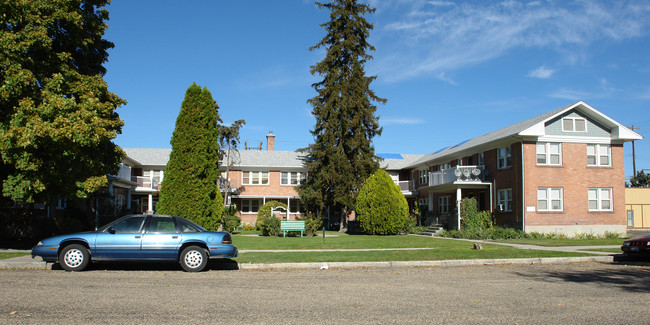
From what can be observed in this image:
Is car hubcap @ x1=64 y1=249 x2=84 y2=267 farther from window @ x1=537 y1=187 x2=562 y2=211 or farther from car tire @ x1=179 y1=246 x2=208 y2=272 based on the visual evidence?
window @ x1=537 y1=187 x2=562 y2=211

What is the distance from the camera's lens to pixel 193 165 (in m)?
20.8

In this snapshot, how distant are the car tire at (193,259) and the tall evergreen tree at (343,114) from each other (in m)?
22.9

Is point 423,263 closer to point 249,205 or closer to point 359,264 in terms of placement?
point 359,264

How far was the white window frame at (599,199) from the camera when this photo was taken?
29.3 metres

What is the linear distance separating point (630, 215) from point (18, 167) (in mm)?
44189

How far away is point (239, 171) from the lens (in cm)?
4534

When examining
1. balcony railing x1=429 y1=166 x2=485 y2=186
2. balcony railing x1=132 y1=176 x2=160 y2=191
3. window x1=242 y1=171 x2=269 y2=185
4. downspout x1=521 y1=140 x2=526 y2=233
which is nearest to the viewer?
downspout x1=521 y1=140 x2=526 y2=233

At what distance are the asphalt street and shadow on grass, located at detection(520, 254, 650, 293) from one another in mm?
23

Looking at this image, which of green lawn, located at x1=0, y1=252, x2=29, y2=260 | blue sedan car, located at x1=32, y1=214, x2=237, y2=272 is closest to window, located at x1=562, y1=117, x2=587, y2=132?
blue sedan car, located at x1=32, y1=214, x2=237, y2=272

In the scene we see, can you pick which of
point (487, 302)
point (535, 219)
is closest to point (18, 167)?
point (487, 302)

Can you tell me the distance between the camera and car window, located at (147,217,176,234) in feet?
41.5

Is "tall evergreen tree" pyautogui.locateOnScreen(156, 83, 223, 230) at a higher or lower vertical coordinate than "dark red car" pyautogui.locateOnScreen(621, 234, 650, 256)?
higher

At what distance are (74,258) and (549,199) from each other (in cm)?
2532

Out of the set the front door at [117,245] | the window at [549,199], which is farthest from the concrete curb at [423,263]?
the window at [549,199]
